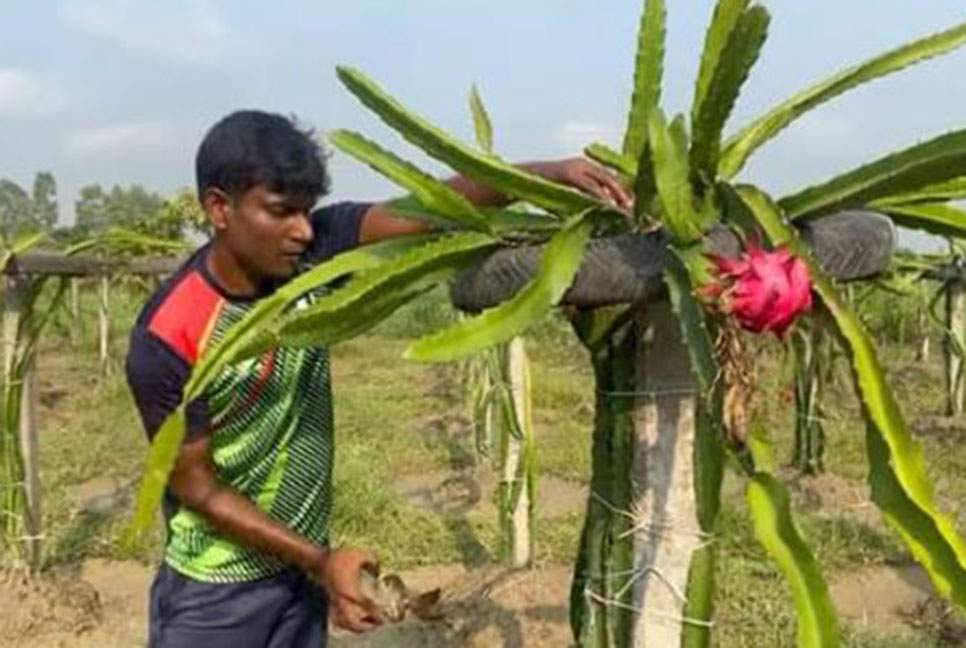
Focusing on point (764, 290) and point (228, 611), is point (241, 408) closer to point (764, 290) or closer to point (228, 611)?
point (228, 611)

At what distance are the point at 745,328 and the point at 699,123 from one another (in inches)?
9.4

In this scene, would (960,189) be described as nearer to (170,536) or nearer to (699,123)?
(699,123)

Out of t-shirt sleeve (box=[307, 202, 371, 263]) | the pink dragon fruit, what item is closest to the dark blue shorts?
t-shirt sleeve (box=[307, 202, 371, 263])

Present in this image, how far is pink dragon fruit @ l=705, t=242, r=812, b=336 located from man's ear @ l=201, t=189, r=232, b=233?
111cm

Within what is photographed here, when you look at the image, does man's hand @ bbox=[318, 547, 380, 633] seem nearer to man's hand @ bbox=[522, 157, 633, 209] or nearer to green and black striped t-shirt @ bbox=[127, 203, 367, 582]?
green and black striped t-shirt @ bbox=[127, 203, 367, 582]

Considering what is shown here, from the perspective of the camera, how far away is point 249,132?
6.72ft

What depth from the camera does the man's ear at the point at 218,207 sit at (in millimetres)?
2051

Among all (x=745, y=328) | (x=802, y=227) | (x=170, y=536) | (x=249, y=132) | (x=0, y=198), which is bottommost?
(x=170, y=536)

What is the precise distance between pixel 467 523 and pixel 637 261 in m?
4.47

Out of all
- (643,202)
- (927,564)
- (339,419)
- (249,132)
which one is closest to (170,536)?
(249,132)

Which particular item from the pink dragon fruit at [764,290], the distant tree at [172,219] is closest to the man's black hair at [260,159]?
the pink dragon fruit at [764,290]

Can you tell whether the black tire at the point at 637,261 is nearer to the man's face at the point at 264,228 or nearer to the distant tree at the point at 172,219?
the man's face at the point at 264,228

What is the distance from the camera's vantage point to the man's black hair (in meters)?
2.02

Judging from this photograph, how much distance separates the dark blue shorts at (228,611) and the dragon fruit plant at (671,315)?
89cm
